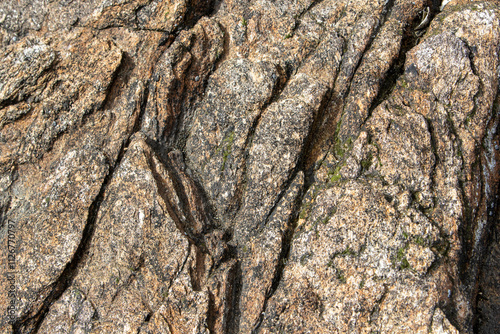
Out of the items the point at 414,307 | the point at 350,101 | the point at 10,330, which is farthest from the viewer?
the point at 350,101

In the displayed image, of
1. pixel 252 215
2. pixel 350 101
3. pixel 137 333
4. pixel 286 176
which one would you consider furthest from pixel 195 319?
pixel 350 101

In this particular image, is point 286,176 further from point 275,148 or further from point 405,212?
point 405,212

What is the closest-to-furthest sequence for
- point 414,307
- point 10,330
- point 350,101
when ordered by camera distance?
point 414,307 < point 10,330 < point 350,101

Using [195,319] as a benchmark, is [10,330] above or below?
below

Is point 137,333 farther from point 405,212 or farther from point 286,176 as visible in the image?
point 405,212

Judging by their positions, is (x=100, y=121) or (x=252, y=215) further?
(x=100, y=121)

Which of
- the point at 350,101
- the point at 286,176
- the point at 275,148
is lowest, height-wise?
the point at 286,176

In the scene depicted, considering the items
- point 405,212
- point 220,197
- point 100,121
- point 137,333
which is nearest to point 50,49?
point 100,121
